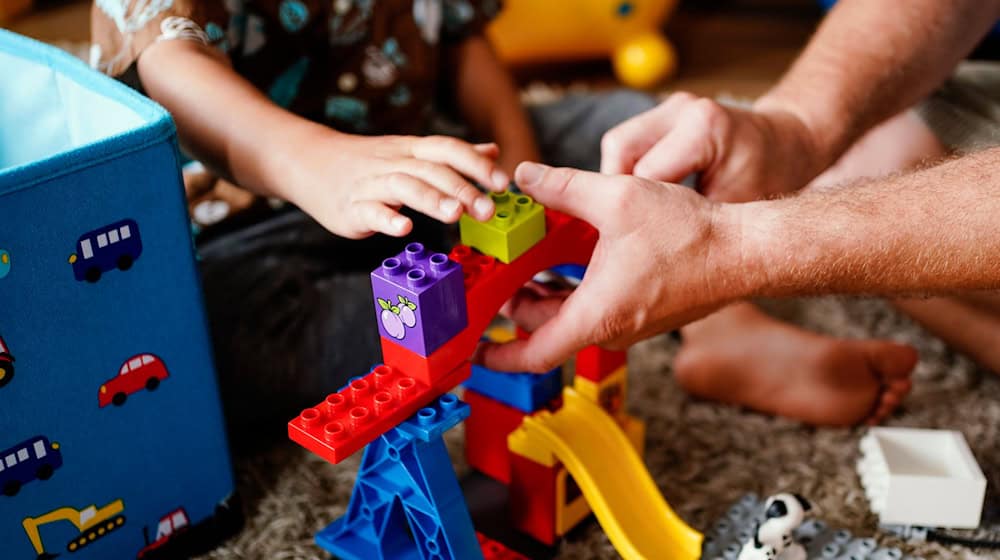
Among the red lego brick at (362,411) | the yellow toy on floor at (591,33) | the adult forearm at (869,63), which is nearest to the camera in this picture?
the red lego brick at (362,411)

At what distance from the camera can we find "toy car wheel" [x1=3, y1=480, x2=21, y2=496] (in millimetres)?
733

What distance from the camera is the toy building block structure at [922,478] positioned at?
872 millimetres

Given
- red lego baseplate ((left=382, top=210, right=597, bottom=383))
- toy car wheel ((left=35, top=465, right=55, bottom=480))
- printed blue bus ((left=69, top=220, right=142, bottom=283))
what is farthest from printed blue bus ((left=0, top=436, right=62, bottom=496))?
red lego baseplate ((left=382, top=210, right=597, bottom=383))

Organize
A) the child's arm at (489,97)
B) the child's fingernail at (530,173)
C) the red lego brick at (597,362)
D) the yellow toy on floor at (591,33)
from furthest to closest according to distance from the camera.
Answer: the yellow toy on floor at (591,33) < the child's arm at (489,97) < the red lego brick at (597,362) < the child's fingernail at (530,173)

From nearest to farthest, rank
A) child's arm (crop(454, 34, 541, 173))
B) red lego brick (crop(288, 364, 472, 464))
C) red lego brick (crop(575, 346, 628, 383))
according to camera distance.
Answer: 1. red lego brick (crop(288, 364, 472, 464))
2. red lego brick (crop(575, 346, 628, 383))
3. child's arm (crop(454, 34, 541, 173))

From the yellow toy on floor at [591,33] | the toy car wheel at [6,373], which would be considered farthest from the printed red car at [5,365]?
the yellow toy on floor at [591,33]

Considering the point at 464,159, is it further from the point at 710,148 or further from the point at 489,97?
the point at 489,97

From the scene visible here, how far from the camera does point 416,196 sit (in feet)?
2.27

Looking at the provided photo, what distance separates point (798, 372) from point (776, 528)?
27 cm

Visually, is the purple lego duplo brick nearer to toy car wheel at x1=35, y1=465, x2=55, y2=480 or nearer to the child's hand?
the child's hand

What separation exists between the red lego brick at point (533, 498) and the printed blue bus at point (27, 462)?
37 centimetres

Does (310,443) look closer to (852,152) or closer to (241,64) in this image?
(241,64)

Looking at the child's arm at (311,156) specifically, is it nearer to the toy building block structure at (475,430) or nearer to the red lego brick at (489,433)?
the toy building block structure at (475,430)

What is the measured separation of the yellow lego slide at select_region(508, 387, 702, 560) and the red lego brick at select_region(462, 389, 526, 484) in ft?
0.09
